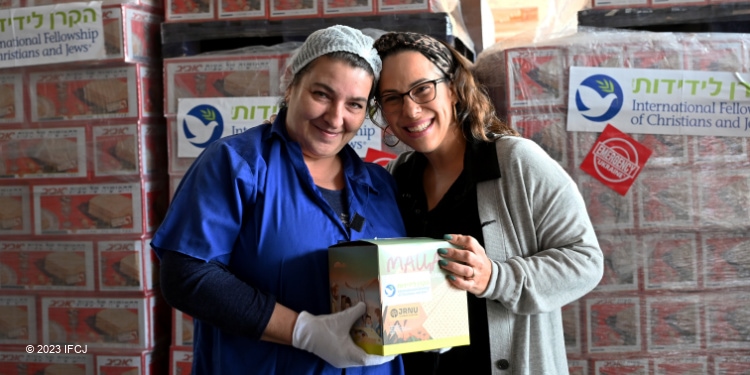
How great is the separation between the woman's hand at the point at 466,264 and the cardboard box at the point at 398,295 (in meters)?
0.02

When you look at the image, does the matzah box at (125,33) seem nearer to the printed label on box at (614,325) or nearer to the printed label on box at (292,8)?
the printed label on box at (292,8)

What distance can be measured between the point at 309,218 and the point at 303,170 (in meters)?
0.13

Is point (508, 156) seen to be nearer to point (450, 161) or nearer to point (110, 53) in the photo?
point (450, 161)

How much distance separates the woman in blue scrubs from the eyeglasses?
12cm

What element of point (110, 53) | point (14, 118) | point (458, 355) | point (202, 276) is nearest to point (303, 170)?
point (202, 276)

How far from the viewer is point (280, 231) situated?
67.7 inches

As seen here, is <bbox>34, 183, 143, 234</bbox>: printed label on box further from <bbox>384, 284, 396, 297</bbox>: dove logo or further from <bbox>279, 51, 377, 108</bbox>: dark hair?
<bbox>384, 284, 396, 297</bbox>: dove logo

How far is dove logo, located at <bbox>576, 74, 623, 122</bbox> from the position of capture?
2795 mm

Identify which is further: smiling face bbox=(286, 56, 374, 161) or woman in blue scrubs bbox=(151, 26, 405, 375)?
smiling face bbox=(286, 56, 374, 161)

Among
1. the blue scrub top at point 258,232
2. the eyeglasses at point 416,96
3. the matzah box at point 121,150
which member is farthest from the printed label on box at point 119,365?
the eyeglasses at point 416,96

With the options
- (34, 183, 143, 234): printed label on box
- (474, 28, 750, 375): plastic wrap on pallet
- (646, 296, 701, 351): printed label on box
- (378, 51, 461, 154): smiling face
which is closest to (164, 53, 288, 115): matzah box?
(34, 183, 143, 234): printed label on box

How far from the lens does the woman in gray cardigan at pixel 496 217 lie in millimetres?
1907

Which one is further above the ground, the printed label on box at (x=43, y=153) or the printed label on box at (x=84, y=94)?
the printed label on box at (x=84, y=94)

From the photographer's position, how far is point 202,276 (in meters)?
1.63
